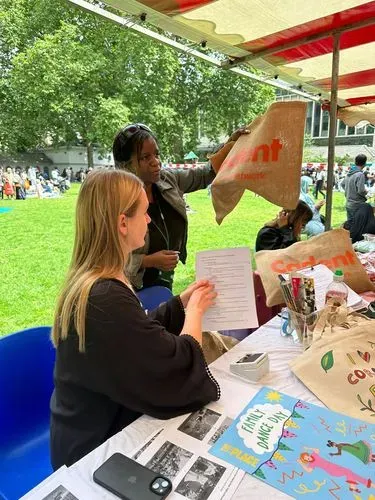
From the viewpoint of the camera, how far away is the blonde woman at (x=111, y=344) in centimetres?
87

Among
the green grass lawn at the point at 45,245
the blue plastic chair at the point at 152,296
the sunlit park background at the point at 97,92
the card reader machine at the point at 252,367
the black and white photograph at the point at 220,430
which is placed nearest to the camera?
the black and white photograph at the point at 220,430

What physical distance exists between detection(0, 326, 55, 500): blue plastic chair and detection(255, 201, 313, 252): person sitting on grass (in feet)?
5.73

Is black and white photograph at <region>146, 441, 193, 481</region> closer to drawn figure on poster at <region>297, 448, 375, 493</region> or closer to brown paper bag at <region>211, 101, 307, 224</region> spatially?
drawn figure on poster at <region>297, 448, 375, 493</region>

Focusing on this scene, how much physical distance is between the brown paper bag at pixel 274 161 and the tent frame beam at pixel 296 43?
0.93 m

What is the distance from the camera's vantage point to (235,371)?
1075mm

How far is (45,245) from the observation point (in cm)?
645

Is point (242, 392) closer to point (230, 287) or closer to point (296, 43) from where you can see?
point (230, 287)

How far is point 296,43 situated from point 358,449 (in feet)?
6.93

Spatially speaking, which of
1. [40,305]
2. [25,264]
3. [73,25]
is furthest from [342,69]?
[73,25]

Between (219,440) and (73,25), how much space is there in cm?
1829

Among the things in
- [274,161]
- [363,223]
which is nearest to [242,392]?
[274,161]

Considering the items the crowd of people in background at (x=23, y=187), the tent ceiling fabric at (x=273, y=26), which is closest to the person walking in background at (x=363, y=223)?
the tent ceiling fabric at (x=273, y=26)

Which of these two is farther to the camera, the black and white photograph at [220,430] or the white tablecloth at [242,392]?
the black and white photograph at [220,430]

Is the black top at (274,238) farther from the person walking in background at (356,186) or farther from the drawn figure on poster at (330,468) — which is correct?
the person walking in background at (356,186)
